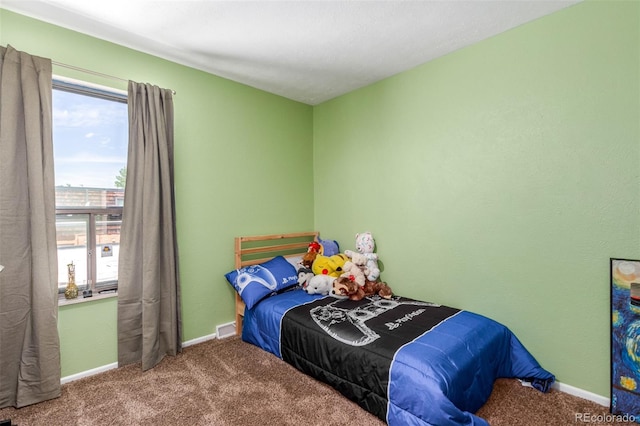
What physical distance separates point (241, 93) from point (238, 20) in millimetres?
1047

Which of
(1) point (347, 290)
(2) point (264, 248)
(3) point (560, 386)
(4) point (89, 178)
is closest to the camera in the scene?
(3) point (560, 386)

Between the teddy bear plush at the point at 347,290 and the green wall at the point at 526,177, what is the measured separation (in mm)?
453

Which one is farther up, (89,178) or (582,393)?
(89,178)

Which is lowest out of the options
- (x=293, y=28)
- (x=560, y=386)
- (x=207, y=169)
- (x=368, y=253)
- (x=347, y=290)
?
(x=560, y=386)

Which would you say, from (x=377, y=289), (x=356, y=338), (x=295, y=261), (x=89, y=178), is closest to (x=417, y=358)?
(x=356, y=338)

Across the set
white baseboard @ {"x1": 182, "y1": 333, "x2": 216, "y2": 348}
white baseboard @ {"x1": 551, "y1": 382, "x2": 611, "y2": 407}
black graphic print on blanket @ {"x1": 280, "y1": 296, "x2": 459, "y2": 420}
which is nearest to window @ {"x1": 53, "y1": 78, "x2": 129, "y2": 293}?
white baseboard @ {"x1": 182, "y1": 333, "x2": 216, "y2": 348}

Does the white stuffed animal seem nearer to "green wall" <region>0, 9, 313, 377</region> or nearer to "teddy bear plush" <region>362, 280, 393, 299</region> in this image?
"teddy bear plush" <region>362, 280, 393, 299</region>

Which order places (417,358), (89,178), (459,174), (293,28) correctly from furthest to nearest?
(459,174) → (89,178) → (293,28) → (417,358)

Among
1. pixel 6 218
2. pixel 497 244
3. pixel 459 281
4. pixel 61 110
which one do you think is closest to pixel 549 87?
pixel 497 244

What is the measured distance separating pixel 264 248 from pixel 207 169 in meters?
0.96

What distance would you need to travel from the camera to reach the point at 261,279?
2795mm

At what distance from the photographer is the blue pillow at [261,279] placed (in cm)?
269

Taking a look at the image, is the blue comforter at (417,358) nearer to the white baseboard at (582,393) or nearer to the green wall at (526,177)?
the white baseboard at (582,393)

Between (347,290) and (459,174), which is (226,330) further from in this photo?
(459,174)
